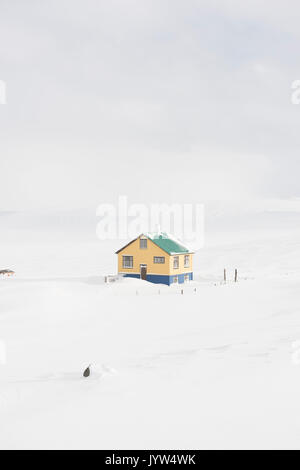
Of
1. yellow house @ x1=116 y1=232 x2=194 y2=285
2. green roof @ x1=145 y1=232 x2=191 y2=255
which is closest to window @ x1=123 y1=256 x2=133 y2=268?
yellow house @ x1=116 y1=232 x2=194 y2=285

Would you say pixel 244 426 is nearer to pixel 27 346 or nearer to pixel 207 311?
pixel 27 346

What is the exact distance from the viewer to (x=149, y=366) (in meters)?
13.7

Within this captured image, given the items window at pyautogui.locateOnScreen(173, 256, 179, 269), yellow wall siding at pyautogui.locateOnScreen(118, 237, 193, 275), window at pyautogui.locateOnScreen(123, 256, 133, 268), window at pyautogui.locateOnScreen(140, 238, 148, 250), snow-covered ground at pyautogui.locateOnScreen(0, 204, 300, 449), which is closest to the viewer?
snow-covered ground at pyautogui.locateOnScreen(0, 204, 300, 449)

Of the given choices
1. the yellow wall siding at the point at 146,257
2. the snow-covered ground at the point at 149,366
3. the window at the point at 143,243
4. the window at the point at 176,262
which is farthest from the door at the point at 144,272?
the snow-covered ground at the point at 149,366

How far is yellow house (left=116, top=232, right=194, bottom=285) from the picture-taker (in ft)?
150

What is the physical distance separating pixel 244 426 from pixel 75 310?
955 inches

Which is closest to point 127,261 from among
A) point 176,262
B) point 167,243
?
point 167,243

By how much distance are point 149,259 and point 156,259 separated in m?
0.79

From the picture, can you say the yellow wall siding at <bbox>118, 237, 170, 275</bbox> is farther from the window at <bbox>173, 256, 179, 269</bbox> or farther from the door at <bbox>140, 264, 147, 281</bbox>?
the window at <bbox>173, 256, 179, 269</bbox>

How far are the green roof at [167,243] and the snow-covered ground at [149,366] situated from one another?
543 centimetres

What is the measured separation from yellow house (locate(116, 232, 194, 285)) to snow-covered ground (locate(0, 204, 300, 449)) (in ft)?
12.2

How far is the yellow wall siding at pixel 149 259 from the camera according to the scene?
4559 cm

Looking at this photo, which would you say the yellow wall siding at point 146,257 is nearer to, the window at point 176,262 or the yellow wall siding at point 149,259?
the yellow wall siding at point 149,259

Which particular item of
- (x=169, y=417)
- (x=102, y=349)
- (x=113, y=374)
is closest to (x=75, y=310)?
(x=102, y=349)
